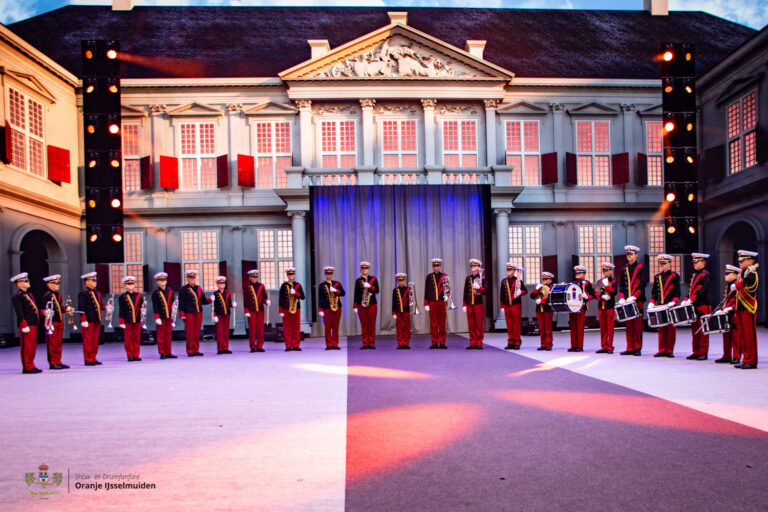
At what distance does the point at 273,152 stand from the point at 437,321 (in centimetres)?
945

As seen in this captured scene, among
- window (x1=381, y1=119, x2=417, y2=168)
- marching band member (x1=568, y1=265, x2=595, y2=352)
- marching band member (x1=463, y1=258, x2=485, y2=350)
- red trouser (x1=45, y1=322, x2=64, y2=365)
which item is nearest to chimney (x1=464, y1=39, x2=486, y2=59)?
window (x1=381, y1=119, x2=417, y2=168)

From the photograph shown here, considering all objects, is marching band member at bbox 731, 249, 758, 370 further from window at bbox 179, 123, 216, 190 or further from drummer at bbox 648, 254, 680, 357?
window at bbox 179, 123, 216, 190

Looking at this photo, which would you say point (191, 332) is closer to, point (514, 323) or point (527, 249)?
point (514, 323)

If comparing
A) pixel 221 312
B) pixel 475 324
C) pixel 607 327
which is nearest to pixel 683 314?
pixel 607 327

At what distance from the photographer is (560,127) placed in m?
21.4

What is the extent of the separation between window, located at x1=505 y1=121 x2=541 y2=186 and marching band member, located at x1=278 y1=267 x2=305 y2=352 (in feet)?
32.0

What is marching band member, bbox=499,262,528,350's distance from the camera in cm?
1358

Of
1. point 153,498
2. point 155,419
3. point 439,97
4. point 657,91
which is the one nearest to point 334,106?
point 439,97

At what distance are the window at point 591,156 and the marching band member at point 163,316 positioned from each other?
46.4 feet

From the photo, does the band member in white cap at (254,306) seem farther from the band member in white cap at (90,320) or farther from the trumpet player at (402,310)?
the band member in white cap at (90,320)

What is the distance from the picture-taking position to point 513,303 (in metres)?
13.8

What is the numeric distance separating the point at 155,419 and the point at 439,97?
1645 centimetres

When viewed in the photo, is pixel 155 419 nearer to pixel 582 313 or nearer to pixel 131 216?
pixel 582 313

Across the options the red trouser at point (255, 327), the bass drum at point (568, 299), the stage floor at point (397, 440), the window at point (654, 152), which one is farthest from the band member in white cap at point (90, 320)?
the window at point (654, 152)
